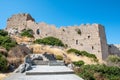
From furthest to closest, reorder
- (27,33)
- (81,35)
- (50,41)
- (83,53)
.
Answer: (27,33) → (81,35) → (50,41) → (83,53)

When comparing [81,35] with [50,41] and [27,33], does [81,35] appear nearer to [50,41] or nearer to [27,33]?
[50,41]

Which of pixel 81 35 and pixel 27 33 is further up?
pixel 27 33

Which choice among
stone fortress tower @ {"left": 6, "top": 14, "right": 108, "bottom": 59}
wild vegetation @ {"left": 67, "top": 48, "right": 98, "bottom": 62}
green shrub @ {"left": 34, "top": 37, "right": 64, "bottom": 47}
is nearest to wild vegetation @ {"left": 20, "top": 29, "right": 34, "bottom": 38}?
stone fortress tower @ {"left": 6, "top": 14, "right": 108, "bottom": 59}

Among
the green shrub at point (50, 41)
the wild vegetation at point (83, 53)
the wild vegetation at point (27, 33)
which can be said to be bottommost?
the wild vegetation at point (83, 53)

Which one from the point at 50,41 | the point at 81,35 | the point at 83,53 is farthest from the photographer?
the point at 81,35

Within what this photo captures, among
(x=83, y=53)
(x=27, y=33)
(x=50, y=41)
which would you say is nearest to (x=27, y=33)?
(x=27, y=33)

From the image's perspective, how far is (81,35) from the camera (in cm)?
4412

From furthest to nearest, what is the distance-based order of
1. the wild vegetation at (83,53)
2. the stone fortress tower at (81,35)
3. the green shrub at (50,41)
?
1. the stone fortress tower at (81,35)
2. the green shrub at (50,41)
3. the wild vegetation at (83,53)

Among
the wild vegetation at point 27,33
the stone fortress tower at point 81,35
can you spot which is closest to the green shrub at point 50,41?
the stone fortress tower at point 81,35

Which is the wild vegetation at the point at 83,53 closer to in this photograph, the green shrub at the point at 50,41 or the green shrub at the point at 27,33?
the green shrub at the point at 50,41

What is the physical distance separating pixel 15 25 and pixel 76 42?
16.3 m

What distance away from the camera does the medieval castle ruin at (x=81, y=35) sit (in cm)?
4256

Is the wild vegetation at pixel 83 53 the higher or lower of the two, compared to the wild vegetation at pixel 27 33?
lower

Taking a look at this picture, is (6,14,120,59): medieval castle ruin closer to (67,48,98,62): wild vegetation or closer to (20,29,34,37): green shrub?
(20,29,34,37): green shrub
